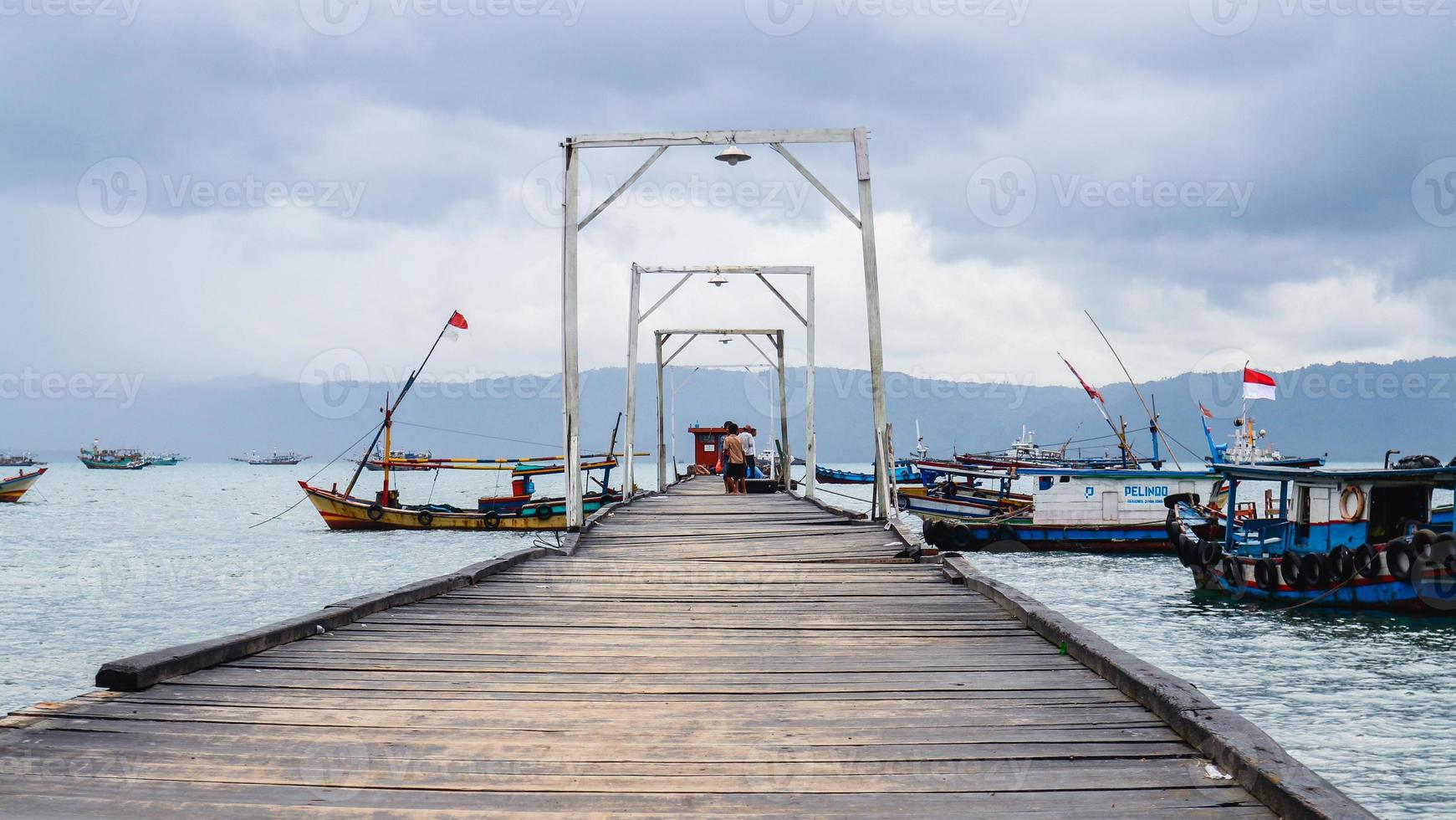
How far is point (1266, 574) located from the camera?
20531 mm

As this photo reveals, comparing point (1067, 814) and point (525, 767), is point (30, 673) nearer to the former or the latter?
point (525, 767)

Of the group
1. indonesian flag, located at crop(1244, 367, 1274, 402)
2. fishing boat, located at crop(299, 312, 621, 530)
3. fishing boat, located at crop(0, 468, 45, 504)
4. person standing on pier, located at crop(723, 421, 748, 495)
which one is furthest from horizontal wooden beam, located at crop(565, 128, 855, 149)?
fishing boat, located at crop(0, 468, 45, 504)

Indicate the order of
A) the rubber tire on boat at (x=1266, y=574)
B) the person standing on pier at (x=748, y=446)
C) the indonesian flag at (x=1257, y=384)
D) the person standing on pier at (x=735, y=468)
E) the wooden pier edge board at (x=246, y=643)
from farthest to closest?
the person standing on pier at (x=748, y=446) < the indonesian flag at (x=1257, y=384) < the person standing on pier at (x=735, y=468) < the rubber tire on boat at (x=1266, y=574) < the wooden pier edge board at (x=246, y=643)

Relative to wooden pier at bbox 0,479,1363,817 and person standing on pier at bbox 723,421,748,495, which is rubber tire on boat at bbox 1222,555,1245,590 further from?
wooden pier at bbox 0,479,1363,817

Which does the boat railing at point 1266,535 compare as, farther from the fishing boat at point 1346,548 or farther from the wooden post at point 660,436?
the wooden post at point 660,436

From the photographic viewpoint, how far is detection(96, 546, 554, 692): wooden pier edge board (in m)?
4.41

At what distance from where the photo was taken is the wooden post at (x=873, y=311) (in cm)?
1301

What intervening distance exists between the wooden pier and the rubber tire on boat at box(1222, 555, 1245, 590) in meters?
16.8

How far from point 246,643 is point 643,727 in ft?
7.45

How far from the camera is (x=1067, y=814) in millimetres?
3107

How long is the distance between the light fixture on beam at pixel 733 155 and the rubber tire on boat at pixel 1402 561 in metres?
13.5

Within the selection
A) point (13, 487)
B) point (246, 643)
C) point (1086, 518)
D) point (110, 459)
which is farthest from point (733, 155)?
point (110, 459)

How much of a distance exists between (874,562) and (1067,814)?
6.66 meters

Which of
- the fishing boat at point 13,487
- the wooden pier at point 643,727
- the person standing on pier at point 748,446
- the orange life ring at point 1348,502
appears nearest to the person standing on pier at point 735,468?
the person standing on pier at point 748,446
